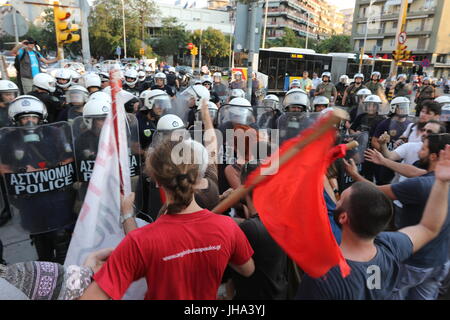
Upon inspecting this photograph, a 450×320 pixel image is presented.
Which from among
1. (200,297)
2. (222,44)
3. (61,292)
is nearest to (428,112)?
(200,297)

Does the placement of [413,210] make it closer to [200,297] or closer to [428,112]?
[200,297]

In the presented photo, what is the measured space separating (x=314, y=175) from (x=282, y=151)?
19 centimetres

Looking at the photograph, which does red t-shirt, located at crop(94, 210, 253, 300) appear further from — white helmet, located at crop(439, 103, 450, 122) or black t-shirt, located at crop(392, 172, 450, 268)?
white helmet, located at crop(439, 103, 450, 122)

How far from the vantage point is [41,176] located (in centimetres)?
269

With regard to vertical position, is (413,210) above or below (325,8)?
below

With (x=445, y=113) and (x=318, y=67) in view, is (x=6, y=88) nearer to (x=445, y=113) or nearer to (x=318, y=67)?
A: (x=445, y=113)

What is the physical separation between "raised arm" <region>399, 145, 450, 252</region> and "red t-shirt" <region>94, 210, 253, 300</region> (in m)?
1.15

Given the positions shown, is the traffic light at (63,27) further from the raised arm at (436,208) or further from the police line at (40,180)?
the raised arm at (436,208)

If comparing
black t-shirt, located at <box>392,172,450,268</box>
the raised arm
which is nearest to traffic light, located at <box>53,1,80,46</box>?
black t-shirt, located at <box>392,172,450,268</box>

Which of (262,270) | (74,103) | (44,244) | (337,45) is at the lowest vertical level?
(44,244)

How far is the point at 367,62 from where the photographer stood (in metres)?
24.6

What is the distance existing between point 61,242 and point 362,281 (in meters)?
2.68

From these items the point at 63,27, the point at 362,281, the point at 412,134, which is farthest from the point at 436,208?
the point at 63,27

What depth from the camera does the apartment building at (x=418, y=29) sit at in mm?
50281
